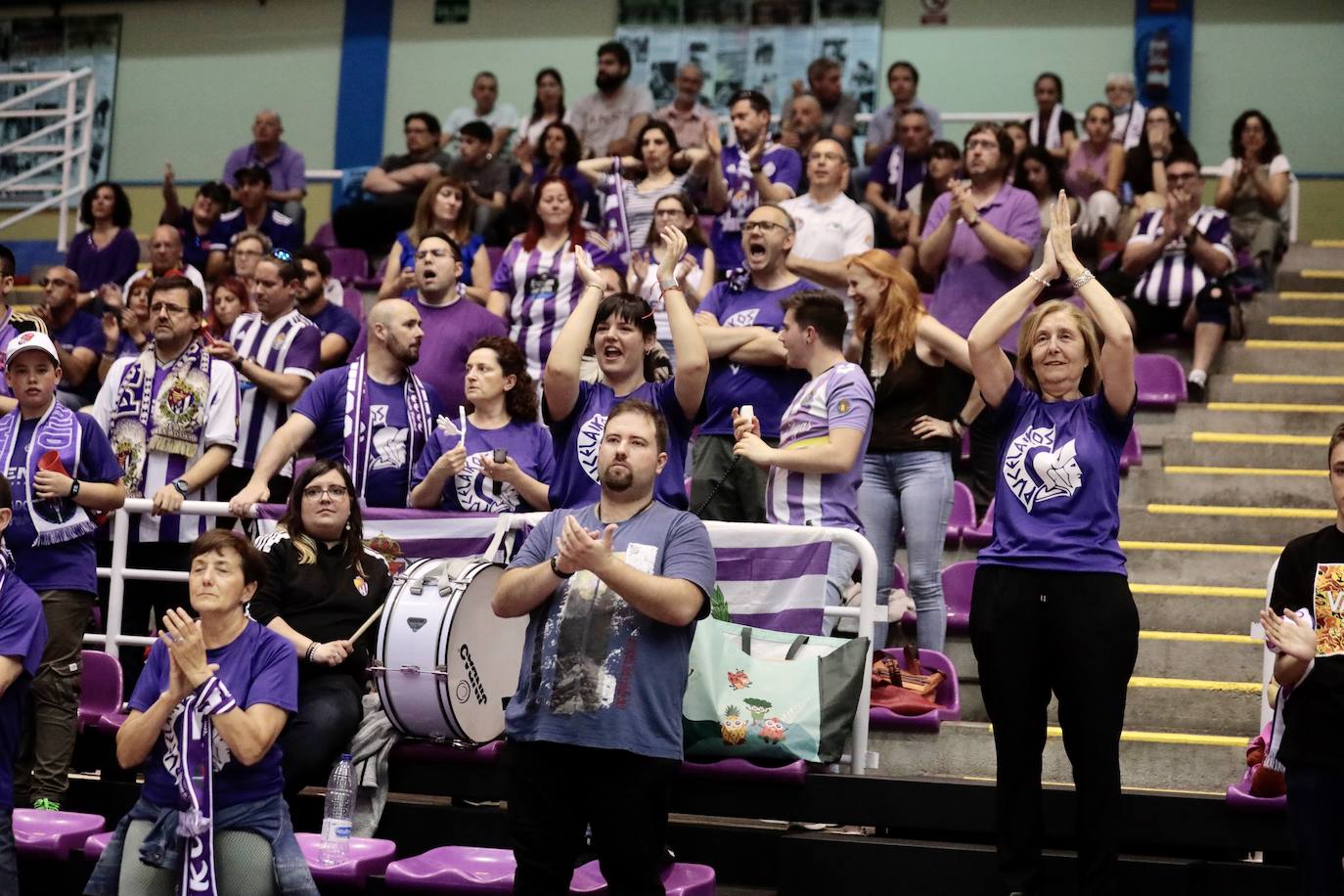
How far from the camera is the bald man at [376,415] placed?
21.1 ft

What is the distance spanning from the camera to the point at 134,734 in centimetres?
442

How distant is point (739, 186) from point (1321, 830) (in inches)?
203

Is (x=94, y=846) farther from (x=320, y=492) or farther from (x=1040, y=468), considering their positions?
(x=1040, y=468)

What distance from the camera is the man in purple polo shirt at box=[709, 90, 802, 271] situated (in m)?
8.42

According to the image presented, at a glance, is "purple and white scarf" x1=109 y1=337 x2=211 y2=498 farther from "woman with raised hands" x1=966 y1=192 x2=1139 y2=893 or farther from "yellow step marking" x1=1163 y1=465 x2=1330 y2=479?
"yellow step marking" x1=1163 y1=465 x2=1330 y2=479

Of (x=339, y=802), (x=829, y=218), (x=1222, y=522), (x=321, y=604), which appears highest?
(x=829, y=218)

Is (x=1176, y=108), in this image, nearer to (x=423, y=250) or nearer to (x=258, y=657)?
(x=423, y=250)

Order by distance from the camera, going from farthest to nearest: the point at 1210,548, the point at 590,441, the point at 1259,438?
the point at 1259,438
the point at 1210,548
the point at 590,441

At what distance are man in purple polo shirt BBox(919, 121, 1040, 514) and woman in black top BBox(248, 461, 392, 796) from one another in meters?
3.02

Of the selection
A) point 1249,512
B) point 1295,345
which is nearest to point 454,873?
point 1249,512

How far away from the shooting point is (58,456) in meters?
5.79

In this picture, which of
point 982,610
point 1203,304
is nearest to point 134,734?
point 982,610

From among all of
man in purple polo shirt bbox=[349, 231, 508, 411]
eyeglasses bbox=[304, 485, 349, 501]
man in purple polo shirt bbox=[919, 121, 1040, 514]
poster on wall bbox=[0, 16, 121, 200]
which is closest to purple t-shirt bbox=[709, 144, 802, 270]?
man in purple polo shirt bbox=[919, 121, 1040, 514]

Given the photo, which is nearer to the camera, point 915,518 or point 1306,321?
point 915,518
